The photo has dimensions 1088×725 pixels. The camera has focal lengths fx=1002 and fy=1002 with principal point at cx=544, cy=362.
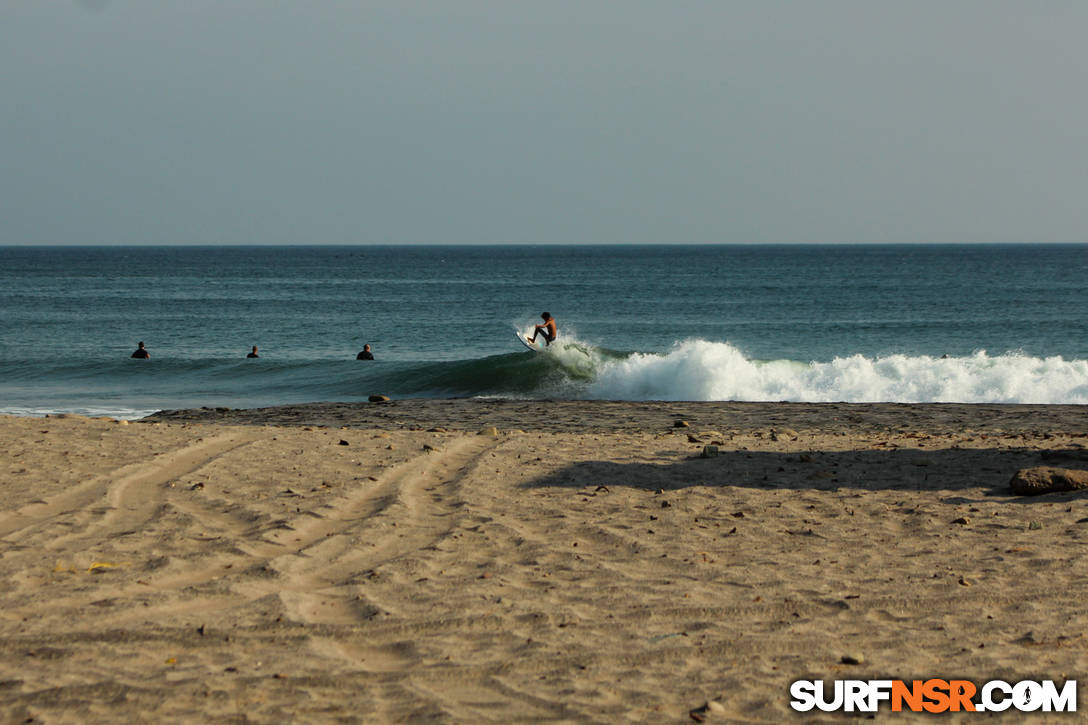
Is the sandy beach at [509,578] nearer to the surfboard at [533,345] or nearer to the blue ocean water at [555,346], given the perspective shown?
the blue ocean water at [555,346]

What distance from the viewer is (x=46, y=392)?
966 inches

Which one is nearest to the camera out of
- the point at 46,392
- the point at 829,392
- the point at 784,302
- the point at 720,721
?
the point at 720,721

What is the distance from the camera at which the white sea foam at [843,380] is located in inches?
829

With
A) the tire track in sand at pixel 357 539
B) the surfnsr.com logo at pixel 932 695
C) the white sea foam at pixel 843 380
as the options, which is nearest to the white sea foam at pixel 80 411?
the white sea foam at pixel 843 380

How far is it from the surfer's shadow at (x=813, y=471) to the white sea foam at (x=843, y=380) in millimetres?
11117

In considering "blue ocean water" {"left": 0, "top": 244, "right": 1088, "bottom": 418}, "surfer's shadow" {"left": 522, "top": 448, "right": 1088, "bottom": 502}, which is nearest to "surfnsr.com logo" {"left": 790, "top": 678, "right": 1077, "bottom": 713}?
"surfer's shadow" {"left": 522, "top": 448, "right": 1088, "bottom": 502}

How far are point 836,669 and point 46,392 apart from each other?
24023 millimetres

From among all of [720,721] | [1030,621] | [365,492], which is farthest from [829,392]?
[720,721]

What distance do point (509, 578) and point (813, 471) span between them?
14.4 feet

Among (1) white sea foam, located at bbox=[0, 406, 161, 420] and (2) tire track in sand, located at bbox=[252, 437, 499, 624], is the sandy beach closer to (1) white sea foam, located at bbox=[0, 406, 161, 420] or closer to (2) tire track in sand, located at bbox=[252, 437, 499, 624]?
(2) tire track in sand, located at bbox=[252, 437, 499, 624]

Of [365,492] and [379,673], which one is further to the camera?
[365,492]

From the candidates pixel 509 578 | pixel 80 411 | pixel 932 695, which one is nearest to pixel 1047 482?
pixel 932 695

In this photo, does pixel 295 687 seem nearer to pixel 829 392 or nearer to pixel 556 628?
pixel 556 628

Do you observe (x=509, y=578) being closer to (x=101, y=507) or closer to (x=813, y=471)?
(x=101, y=507)
